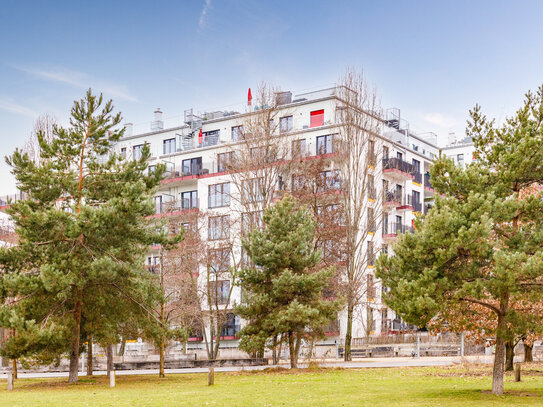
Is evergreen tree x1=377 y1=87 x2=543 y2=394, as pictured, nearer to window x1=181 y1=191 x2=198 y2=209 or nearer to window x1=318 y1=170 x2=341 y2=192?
window x1=318 y1=170 x2=341 y2=192

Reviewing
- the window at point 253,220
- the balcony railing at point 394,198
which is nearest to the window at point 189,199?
the window at point 253,220

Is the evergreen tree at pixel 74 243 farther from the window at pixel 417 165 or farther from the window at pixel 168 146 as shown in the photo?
the window at pixel 417 165

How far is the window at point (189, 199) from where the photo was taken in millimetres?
67188

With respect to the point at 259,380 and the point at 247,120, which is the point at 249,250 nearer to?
the point at 259,380

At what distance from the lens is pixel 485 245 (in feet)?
67.3

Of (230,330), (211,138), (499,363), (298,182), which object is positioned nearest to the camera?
(499,363)

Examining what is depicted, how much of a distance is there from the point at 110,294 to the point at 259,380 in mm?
7641

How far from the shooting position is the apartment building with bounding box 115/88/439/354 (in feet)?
187

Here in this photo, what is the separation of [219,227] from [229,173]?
17.0ft

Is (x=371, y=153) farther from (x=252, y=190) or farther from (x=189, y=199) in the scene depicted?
(x=189, y=199)

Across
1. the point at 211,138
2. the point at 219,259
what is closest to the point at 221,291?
the point at 219,259

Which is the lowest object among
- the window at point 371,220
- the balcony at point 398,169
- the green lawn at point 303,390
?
the green lawn at point 303,390

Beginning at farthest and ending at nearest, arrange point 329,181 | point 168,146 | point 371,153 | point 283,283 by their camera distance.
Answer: point 168,146, point 329,181, point 371,153, point 283,283

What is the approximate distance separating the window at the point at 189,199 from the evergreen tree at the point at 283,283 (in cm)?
3030
